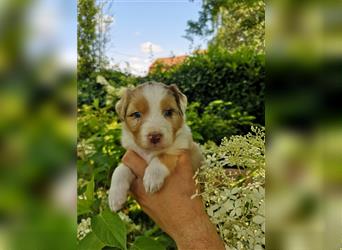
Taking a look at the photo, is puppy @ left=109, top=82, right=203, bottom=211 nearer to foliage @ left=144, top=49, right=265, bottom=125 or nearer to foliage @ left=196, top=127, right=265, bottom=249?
foliage @ left=196, top=127, right=265, bottom=249

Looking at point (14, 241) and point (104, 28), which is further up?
point (104, 28)

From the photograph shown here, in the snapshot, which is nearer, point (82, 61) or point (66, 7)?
point (66, 7)

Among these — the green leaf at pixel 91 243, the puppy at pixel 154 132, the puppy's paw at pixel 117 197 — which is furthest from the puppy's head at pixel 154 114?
the green leaf at pixel 91 243

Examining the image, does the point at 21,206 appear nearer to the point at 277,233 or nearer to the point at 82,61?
the point at 277,233

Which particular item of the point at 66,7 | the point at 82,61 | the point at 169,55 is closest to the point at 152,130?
the point at 66,7

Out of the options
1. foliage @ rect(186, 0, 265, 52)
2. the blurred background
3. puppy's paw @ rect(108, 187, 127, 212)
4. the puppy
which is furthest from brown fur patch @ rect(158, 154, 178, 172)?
foliage @ rect(186, 0, 265, 52)

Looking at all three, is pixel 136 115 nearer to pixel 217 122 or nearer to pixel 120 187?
pixel 120 187
